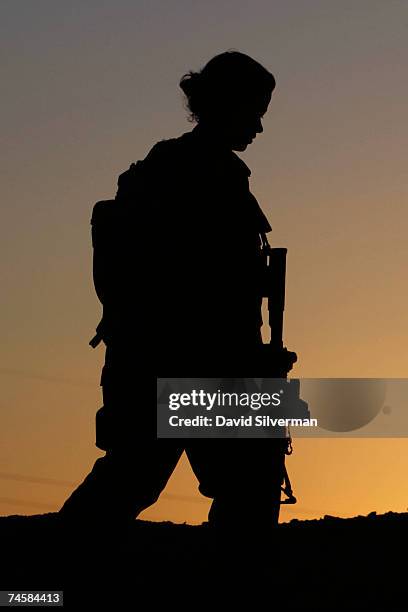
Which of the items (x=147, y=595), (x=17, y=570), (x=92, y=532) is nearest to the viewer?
(x=92, y=532)

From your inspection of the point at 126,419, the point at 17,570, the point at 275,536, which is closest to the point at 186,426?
the point at 126,419

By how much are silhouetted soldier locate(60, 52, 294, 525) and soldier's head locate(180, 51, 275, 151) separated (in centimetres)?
18

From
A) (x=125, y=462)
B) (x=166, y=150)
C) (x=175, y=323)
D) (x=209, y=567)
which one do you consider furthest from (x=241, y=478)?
(x=166, y=150)

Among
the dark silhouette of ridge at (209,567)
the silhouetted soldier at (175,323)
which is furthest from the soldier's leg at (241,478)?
the dark silhouette of ridge at (209,567)

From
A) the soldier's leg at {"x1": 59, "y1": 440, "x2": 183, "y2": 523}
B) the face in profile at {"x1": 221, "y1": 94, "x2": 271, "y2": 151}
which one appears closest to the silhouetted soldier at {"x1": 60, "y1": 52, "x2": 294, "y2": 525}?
the soldier's leg at {"x1": 59, "y1": 440, "x2": 183, "y2": 523}

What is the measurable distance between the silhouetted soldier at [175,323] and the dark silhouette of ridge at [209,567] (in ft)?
0.72

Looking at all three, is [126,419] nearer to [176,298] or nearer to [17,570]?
[176,298]

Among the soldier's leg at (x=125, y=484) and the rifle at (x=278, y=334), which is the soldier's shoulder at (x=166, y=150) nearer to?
the rifle at (x=278, y=334)

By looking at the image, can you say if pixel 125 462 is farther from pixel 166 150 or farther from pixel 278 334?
pixel 166 150

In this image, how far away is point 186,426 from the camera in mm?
7199

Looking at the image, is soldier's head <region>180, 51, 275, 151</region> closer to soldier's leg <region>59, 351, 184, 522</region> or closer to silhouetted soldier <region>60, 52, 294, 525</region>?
silhouetted soldier <region>60, 52, 294, 525</region>

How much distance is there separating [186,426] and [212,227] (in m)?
1.05

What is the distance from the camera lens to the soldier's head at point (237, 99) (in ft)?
24.7

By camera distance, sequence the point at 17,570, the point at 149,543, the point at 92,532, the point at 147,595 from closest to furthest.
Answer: the point at 92,532, the point at 147,595, the point at 17,570, the point at 149,543
